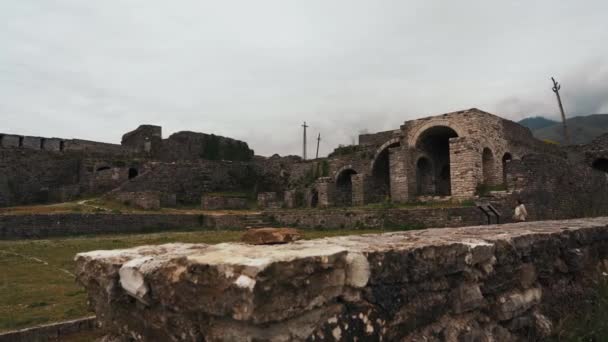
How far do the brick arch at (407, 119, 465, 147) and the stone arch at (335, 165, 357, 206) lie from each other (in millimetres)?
4616

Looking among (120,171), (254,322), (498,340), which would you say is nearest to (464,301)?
(498,340)

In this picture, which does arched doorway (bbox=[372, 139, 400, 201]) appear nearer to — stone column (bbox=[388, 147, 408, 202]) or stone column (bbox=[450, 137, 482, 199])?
stone column (bbox=[388, 147, 408, 202])

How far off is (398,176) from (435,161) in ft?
15.7

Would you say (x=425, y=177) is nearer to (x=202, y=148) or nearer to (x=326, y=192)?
(x=326, y=192)

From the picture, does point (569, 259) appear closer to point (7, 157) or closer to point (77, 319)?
point (77, 319)

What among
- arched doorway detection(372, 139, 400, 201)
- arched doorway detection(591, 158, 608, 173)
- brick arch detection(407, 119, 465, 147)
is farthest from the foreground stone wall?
arched doorway detection(591, 158, 608, 173)

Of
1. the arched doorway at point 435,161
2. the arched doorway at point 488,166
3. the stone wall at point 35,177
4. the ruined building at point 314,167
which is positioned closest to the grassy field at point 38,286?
the ruined building at point 314,167

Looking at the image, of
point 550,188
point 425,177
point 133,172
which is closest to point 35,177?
point 133,172

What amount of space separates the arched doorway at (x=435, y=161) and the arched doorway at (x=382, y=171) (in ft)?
5.57

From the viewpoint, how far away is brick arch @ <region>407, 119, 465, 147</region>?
65.0 ft

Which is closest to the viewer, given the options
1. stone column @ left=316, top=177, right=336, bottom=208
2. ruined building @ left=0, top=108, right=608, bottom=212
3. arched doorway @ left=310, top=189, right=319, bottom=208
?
ruined building @ left=0, top=108, right=608, bottom=212

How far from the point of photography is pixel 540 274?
3309mm

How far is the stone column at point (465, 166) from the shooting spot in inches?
731

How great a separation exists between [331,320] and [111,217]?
52.3 ft
